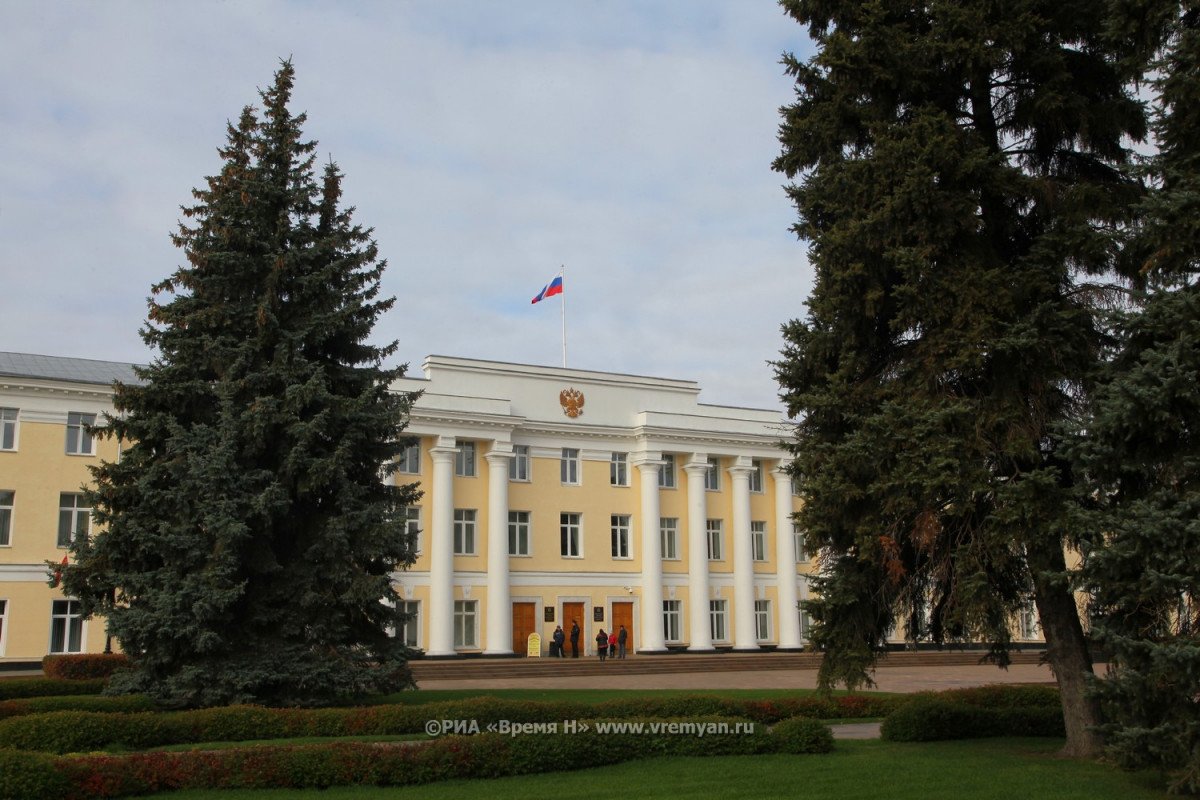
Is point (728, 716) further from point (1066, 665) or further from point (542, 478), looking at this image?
point (542, 478)

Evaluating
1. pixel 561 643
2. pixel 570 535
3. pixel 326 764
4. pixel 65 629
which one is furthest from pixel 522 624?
pixel 326 764

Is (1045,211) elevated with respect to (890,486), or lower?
elevated

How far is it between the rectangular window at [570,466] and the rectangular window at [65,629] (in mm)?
17813

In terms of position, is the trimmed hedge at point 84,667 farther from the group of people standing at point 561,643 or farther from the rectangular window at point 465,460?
the group of people standing at point 561,643

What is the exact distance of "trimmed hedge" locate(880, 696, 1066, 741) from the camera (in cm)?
1515

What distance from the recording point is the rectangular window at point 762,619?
44.3 meters

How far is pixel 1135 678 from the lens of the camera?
9547mm

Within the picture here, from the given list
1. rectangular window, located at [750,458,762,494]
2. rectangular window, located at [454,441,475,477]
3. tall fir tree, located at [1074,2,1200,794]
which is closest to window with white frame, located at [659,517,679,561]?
rectangular window, located at [750,458,762,494]

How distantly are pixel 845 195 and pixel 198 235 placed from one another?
12.3 meters

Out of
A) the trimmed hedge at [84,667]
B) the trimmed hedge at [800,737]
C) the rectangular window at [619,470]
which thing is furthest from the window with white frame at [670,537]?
the trimmed hedge at [800,737]

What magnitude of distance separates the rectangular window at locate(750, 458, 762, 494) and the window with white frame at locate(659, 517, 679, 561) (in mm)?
4209

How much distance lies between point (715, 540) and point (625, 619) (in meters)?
5.30

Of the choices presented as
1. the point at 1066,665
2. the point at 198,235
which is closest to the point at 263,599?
the point at 198,235

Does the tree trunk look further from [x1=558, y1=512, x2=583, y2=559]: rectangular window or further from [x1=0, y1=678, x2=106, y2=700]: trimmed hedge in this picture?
[x1=558, y1=512, x2=583, y2=559]: rectangular window
